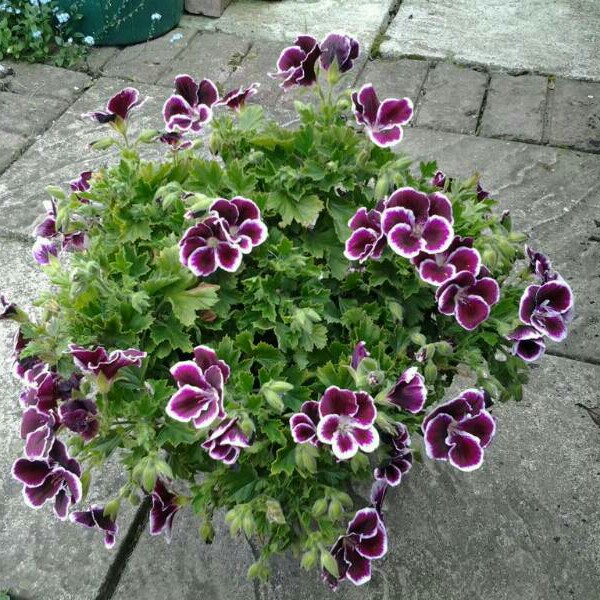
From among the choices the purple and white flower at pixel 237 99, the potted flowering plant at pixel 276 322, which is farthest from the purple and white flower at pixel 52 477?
the purple and white flower at pixel 237 99

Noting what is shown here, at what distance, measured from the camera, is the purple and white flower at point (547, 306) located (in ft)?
4.50

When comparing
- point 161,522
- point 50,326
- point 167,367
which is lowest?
point 161,522

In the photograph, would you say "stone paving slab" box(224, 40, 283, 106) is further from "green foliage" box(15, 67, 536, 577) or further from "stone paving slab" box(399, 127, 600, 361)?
"green foliage" box(15, 67, 536, 577)

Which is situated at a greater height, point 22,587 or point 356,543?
point 356,543

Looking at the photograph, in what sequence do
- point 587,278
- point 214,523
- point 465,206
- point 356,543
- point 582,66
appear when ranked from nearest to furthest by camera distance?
point 356,543, point 465,206, point 214,523, point 587,278, point 582,66

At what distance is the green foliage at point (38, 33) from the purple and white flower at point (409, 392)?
310 centimetres

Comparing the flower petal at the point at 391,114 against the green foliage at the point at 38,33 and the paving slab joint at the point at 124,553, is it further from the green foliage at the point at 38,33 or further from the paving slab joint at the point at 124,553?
the green foliage at the point at 38,33

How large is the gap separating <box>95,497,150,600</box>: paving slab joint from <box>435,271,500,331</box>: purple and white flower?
1084 mm

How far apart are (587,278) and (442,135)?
1.00m

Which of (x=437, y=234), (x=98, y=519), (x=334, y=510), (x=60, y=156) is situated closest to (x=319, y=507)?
(x=334, y=510)

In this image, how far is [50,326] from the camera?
4.50 feet

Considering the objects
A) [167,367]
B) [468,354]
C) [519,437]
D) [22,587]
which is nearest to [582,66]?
[519,437]

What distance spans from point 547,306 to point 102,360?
83cm

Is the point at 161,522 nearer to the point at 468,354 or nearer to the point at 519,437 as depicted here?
the point at 468,354
